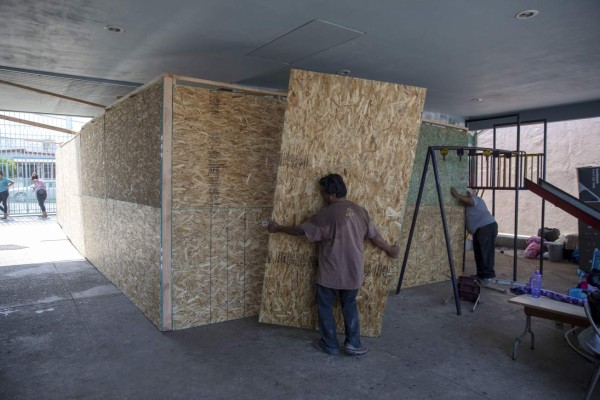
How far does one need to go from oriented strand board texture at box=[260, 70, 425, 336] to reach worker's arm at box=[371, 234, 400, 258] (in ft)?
0.47

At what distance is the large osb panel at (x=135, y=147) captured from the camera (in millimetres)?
5027

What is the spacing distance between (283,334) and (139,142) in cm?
311

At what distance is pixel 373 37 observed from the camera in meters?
5.51

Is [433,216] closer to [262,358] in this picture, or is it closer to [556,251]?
[262,358]

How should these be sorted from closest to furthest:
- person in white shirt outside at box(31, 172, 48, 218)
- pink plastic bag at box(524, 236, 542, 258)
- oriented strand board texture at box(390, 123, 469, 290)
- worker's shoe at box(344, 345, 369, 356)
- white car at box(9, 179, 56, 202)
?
Result: worker's shoe at box(344, 345, 369, 356) → oriented strand board texture at box(390, 123, 469, 290) → pink plastic bag at box(524, 236, 542, 258) → person in white shirt outside at box(31, 172, 48, 218) → white car at box(9, 179, 56, 202)

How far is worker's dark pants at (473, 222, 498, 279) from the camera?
7770 mm

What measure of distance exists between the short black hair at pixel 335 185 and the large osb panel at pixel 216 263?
52.1 inches

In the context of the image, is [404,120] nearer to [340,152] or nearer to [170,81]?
[340,152]

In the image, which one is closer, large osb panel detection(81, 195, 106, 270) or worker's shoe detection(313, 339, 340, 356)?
worker's shoe detection(313, 339, 340, 356)

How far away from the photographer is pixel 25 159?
696 inches

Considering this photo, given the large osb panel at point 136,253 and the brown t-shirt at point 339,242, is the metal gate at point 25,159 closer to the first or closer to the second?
the large osb panel at point 136,253

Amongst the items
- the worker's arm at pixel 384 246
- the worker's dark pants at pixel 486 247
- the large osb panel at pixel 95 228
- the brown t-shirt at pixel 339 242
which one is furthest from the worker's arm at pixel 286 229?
the worker's dark pants at pixel 486 247

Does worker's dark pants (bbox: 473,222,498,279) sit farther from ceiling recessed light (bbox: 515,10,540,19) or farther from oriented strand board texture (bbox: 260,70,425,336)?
ceiling recessed light (bbox: 515,10,540,19)

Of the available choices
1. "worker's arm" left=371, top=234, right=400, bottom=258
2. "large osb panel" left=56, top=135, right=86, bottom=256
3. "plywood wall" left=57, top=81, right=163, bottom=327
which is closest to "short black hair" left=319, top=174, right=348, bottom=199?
"worker's arm" left=371, top=234, right=400, bottom=258
